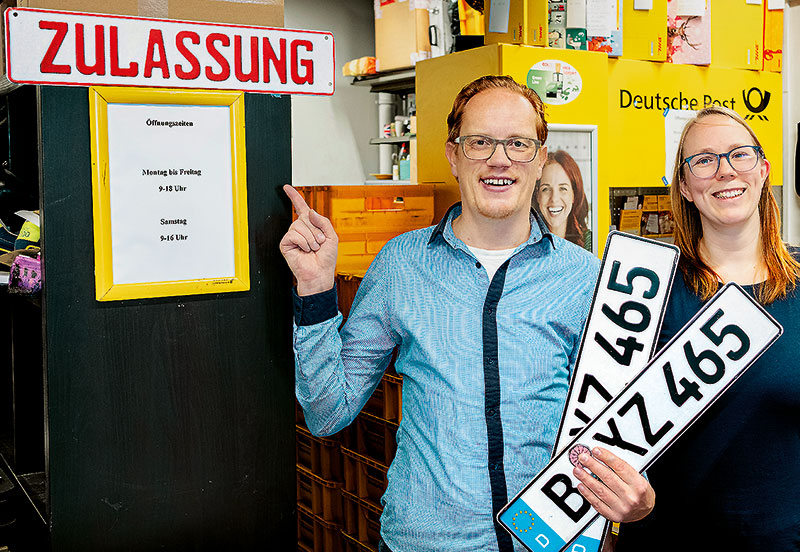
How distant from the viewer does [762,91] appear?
11.2 ft

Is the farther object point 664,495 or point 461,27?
point 461,27

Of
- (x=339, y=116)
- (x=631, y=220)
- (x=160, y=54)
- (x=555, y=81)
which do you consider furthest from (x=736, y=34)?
(x=339, y=116)

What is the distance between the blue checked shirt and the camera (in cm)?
145

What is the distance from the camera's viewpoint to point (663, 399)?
127 cm

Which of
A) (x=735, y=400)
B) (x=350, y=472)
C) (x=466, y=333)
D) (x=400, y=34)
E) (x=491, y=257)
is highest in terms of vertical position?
(x=400, y=34)

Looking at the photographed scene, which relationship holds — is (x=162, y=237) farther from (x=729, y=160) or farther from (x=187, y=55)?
(x=729, y=160)

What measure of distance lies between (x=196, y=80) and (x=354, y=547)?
1.48m

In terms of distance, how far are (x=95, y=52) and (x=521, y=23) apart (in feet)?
5.41

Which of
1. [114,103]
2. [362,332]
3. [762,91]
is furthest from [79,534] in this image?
[762,91]

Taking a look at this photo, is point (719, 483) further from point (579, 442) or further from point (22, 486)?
point (22, 486)

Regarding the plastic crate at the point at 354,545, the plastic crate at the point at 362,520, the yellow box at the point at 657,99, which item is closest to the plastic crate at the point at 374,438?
the plastic crate at the point at 362,520

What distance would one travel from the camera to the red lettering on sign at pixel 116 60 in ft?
4.75

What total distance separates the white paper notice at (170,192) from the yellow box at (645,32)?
1.95 m

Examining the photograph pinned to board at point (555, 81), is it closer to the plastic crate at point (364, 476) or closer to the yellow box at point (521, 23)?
the yellow box at point (521, 23)
